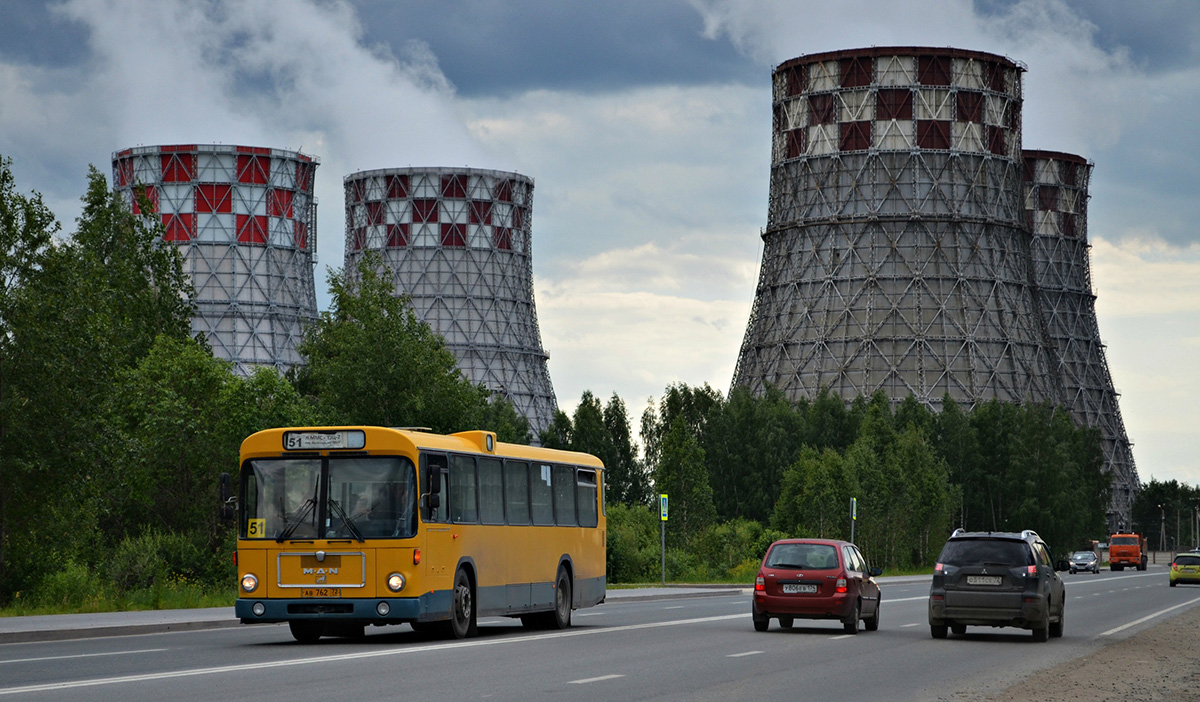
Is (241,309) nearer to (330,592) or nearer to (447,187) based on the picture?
(447,187)

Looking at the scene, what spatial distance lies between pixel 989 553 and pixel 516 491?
7.32 m

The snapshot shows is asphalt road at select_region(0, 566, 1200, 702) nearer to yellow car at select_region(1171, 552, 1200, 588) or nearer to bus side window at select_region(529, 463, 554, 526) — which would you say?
bus side window at select_region(529, 463, 554, 526)

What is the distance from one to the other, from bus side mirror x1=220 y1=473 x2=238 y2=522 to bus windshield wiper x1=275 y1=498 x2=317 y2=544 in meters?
0.72

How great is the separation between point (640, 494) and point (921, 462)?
76.9 feet

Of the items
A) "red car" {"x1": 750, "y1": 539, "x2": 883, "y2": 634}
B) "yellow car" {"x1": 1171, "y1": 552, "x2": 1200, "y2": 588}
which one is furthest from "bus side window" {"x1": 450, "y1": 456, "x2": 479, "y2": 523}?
"yellow car" {"x1": 1171, "y1": 552, "x2": 1200, "y2": 588}

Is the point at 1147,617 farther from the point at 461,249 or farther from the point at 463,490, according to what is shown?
the point at 461,249

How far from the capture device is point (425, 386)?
5056 cm

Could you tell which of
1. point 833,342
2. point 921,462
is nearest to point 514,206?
point 833,342

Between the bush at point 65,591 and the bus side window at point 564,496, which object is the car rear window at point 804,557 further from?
the bush at point 65,591

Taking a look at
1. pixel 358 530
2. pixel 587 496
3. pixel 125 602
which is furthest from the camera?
pixel 125 602

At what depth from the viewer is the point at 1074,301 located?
456ft

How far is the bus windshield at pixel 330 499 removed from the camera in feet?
70.3

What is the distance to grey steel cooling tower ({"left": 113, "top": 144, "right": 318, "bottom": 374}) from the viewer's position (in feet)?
395

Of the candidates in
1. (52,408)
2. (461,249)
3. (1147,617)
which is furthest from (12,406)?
(461,249)
